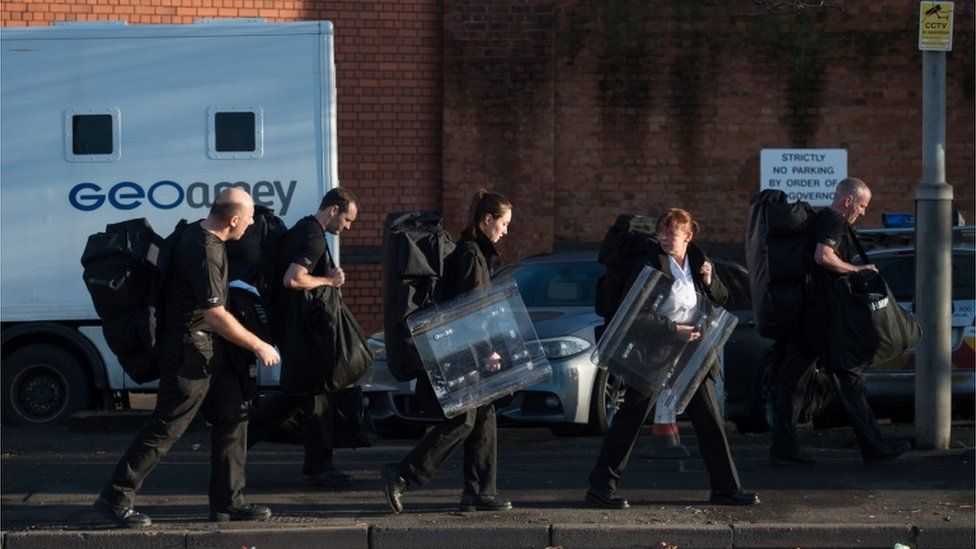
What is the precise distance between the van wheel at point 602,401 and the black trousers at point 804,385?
1616 mm

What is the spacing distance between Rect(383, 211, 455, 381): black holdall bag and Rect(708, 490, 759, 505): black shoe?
1882mm

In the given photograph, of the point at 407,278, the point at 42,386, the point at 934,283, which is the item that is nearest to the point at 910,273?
the point at 934,283

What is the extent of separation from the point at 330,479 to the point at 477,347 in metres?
1.59

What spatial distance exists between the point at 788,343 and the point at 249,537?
3809 mm

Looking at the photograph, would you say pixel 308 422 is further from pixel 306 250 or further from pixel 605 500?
pixel 605 500

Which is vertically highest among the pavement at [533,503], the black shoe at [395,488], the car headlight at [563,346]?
the car headlight at [563,346]

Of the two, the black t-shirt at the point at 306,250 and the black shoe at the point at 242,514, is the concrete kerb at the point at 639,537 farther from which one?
the black t-shirt at the point at 306,250

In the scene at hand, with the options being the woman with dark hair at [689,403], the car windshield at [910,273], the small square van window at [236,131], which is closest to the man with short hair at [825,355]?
the woman with dark hair at [689,403]

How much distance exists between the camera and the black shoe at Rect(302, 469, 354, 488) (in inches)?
339

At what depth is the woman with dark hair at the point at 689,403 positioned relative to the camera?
7777 millimetres

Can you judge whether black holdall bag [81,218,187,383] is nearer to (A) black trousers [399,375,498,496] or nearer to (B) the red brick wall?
(A) black trousers [399,375,498,496]

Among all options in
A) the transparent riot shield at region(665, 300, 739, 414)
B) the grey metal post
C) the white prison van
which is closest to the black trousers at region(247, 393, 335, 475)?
the transparent riot shield at region(665, 300, 739, 414)

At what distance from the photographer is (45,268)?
39.3 feet

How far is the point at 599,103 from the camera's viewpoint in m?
16.0
